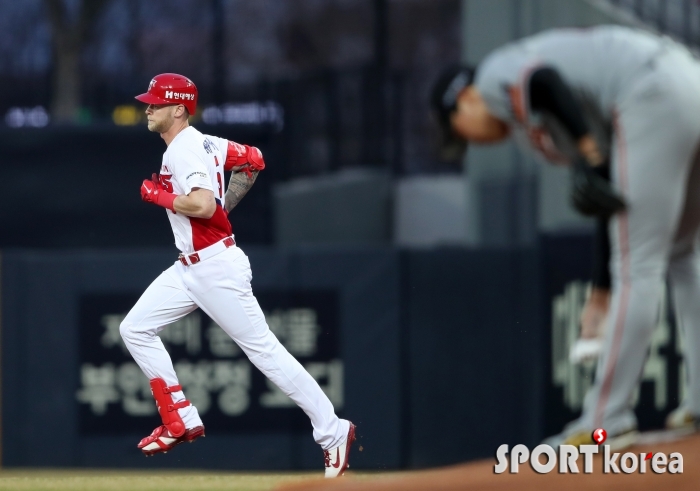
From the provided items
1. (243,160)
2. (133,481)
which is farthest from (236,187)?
(133,481)

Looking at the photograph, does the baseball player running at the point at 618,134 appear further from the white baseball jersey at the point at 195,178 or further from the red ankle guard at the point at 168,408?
the red ankle guard at the point at 168,408

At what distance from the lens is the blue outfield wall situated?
658 cm

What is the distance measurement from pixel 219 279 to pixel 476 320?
145 inches

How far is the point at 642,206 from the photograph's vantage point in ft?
11.5

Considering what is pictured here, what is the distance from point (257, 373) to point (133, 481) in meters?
1.21

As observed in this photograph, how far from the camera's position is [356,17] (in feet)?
38.3

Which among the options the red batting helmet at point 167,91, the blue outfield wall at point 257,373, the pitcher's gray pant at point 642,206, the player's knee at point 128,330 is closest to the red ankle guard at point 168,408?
the player's knee at point 128,330

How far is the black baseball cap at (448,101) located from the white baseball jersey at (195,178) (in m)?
0.68

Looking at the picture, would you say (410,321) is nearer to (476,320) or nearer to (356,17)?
(476,320)

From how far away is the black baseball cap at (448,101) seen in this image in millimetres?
3537

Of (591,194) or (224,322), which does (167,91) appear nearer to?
(224,322)

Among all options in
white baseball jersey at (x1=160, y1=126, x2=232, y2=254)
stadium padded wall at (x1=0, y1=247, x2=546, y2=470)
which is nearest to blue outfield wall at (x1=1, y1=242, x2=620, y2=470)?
stadium padded wall at (x1=0, y1=247, x2=546, y2=470)

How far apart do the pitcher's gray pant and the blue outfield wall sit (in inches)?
121

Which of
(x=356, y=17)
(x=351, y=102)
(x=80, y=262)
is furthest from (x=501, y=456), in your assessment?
(x=356, y=17)
